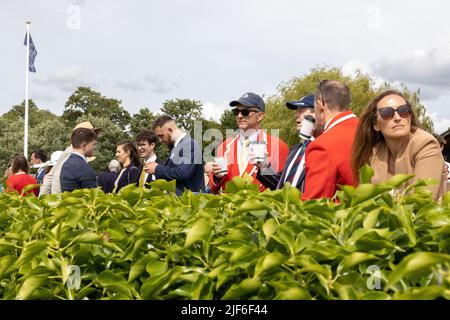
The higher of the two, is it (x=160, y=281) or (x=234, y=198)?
(x=234, y=198)

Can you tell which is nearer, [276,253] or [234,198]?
[276,253]

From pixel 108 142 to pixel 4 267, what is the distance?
64.1 m

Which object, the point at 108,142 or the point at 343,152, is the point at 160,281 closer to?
the point at 343,152

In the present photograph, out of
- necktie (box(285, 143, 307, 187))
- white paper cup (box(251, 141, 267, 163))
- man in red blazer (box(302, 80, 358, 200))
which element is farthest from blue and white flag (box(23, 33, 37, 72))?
man in red blazer (box(302, 80, 358, 200))

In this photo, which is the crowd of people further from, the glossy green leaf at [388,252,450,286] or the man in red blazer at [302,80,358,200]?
the glossy green leaf at [388,252,450,286]

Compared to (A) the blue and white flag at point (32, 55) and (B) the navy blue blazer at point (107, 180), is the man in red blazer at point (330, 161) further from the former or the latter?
(A) the blue and white flag at point (32, 55)

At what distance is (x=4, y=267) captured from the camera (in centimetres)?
242

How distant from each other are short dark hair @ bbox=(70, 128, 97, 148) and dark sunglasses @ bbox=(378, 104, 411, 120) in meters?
4.07

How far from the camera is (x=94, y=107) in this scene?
3243 inches

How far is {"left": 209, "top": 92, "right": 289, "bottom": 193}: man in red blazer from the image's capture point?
6215mm

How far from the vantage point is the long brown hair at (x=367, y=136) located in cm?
397

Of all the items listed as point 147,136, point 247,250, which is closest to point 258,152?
point 247,250
